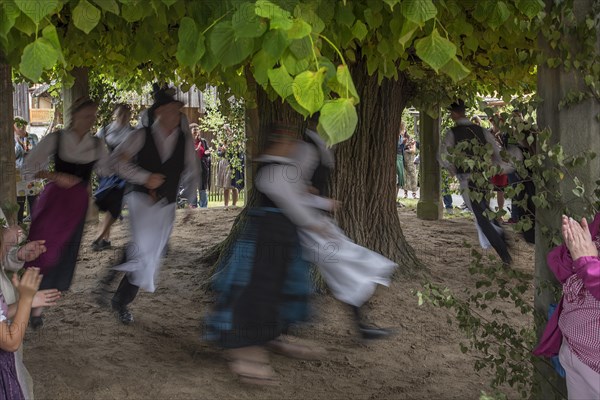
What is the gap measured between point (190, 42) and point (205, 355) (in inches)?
117

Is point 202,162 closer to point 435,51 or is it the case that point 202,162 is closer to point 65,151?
point 65,151

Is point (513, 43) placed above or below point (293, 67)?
above

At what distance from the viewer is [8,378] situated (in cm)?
312

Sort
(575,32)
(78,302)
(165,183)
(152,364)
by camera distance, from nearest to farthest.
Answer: (575,32), (152,364), (165,183), (78,302)

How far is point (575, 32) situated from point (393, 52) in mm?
989

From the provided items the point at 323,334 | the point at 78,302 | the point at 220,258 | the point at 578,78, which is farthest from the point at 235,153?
the point at 578,78

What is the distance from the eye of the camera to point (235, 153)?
15.5m

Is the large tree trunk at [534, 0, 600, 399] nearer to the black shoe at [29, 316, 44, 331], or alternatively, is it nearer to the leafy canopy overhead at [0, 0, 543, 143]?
the leafy canopy overhead at [0, 0, 543, 143]

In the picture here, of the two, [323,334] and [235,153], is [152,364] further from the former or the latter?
[235,153]

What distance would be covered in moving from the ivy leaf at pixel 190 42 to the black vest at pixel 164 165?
9.14 feet

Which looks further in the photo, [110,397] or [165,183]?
[165,183]

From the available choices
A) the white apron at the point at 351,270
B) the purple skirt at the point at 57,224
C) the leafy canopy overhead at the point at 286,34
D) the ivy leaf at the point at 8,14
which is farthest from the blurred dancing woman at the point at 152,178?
the ivy leaf at the point at 8,14

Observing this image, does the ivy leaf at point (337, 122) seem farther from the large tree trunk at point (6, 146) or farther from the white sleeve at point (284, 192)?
the large tree trunk at point (6, 146)

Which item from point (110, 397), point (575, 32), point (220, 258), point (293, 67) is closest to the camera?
point (293, 67)
